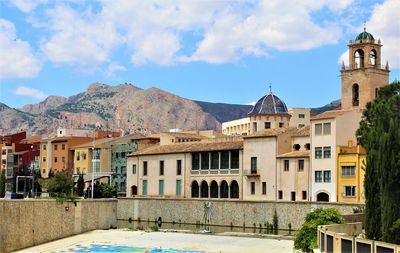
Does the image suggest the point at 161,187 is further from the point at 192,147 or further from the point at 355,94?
the point at 355,94

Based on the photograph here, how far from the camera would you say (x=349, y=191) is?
2692 inches

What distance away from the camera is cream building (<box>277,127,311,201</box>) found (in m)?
73.2

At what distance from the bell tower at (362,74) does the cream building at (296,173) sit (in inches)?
243

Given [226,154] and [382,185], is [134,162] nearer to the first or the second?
[226,154]

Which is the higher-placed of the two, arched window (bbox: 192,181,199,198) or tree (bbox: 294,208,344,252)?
arched window (bbox: 192,181,199,198)

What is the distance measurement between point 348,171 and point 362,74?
41.4ft

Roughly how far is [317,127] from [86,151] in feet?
171

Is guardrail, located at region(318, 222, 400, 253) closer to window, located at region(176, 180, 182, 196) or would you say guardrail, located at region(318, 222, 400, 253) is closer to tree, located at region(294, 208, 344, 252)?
tree, located at region(294, 208, 344, 252)

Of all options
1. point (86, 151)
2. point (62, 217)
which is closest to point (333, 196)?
point (62, 217)

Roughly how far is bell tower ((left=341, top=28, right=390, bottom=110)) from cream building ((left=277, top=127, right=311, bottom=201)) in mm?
6170

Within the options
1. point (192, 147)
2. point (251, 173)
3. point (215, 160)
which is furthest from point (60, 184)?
point (251, 173)

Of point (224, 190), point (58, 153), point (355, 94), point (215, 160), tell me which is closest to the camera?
point (355, 94)

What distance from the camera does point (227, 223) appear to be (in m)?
73.9

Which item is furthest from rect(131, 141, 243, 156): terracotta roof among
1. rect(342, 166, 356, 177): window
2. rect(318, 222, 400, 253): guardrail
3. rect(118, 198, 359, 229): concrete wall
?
rect(318, 222, 400, 253): guardrail
